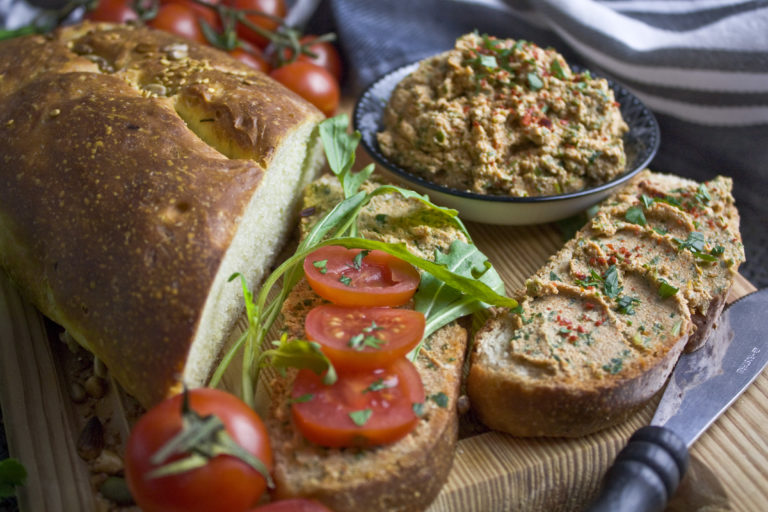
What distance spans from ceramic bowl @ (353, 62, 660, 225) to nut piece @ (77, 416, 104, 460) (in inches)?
74.2

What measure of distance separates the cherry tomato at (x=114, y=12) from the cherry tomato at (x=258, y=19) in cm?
78

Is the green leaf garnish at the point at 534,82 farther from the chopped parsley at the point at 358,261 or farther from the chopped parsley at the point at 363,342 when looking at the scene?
the chopped parsley at the point at 363,342

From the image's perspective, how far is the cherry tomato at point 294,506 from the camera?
6.87ft

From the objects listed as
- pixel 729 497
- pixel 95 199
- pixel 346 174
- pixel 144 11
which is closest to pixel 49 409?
pixel 95 199

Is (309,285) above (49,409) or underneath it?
above

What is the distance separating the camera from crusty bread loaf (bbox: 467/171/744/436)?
8.30ft

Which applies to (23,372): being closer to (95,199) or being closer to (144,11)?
(95,199)

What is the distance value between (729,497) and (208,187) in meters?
2.40

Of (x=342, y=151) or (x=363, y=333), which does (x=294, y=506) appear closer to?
(x=363, y=333)

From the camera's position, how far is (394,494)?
2252mm

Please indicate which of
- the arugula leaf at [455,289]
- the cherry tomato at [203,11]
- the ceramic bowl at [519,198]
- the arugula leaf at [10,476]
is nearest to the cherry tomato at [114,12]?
the cherry tomato at [203,11]

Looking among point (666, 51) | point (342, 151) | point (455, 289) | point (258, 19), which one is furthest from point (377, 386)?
point (258, 19)

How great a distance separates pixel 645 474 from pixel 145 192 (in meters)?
2.23

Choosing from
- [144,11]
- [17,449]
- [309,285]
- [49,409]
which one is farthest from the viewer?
[144,11]
